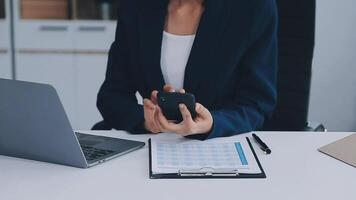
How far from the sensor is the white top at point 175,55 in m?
1.46

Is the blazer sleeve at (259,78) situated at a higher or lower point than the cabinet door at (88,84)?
higher

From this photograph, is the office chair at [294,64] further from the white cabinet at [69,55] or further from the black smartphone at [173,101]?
the white cabinet at [69,55]

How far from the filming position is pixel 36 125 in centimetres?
102

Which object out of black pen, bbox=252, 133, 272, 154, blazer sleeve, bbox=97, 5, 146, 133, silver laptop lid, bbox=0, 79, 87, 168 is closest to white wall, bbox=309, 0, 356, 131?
blazer sleeve, bbox=97, 5, 146, 133

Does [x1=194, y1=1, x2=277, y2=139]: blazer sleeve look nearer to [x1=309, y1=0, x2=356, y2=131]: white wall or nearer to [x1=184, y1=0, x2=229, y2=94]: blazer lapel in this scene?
[x1=184, y1=0, x2=229, y2=94]: blazer lapel

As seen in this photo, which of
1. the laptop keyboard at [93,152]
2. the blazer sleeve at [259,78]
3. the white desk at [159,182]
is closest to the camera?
the white desk at [159,182]

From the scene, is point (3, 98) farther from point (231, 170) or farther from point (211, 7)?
point (211, 7)

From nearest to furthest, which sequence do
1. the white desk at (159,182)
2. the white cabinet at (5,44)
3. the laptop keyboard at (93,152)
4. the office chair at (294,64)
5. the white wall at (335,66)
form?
the white desk at (159,182) < the laptop keyboard at (93,152) < the office chair at (294,64) < the white wall at (335,66) < the white cabinet at (5,44)

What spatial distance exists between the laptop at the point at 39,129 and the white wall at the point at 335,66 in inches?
74.3

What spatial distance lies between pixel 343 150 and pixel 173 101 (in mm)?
405

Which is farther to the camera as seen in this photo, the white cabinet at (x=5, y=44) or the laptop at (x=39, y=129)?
the white cabinet at (x=5, y=44)

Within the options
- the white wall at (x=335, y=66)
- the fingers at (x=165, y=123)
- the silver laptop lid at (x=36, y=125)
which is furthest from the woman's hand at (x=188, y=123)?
the white wall at (x=335, y=66)

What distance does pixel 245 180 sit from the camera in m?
1.00

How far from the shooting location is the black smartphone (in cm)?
112
